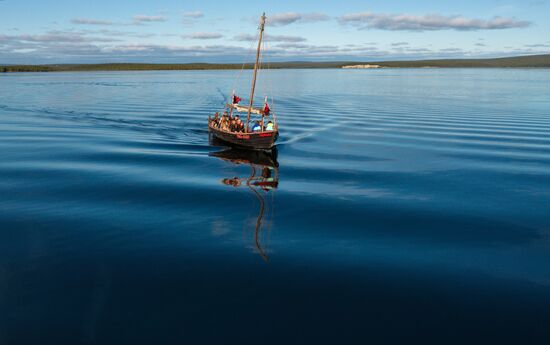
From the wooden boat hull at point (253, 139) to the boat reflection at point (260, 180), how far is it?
0.66 metres

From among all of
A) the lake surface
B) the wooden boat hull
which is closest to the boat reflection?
the lake surface

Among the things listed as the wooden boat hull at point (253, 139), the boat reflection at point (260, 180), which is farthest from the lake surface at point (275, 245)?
the wooden boat hull at point (253, 139)

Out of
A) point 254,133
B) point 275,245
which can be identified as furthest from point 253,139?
point 275,245

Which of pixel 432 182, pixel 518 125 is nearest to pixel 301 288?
pixel 432 182

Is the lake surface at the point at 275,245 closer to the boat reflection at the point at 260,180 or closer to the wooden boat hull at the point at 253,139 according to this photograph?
the boat reflection at the point at 260,180

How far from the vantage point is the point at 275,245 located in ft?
64.4

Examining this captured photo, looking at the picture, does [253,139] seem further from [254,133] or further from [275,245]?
[275,245]

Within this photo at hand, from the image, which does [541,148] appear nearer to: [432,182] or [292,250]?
[432,182]

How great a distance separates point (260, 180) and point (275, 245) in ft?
39.2

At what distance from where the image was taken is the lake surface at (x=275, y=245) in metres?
13.9

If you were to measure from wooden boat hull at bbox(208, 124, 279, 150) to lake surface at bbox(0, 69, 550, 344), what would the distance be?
1358mm

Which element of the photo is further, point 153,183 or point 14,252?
point 153,183

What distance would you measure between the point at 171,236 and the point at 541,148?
115 ft

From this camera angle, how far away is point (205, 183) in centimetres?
2962
